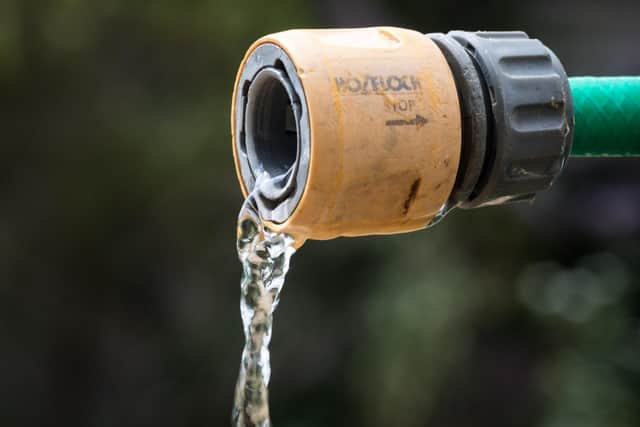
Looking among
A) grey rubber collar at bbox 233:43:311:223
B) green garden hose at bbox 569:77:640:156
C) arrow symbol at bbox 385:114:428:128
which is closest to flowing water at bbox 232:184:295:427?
grey rubber collar at bbox 233:43:311:223

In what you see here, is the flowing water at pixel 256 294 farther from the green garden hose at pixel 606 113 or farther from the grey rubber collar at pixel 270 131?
the green garden hose at pixel 606 113

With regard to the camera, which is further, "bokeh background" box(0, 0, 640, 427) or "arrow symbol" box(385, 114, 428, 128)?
"bokeh background" box(0, 0, 640, 427)

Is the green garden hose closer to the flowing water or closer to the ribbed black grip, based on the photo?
the ribbed black grip

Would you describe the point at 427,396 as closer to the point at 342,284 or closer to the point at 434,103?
the point at 342,284

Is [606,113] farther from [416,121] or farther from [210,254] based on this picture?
[210,254]

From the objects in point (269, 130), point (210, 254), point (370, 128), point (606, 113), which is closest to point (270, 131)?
point (269, 130)

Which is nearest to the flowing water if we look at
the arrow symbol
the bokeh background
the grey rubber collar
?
the grey rubber collar

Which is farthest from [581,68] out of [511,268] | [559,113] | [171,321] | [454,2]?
[559,113]

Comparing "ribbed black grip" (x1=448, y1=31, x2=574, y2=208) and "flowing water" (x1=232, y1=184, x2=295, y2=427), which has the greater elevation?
"ribbed black grip" (x1=448, y1=31, x2=574, y2=208)

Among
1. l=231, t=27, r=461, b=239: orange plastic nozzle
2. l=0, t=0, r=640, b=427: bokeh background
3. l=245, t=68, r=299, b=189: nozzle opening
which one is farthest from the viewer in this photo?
l=0, t=0, r=640, b=427: bokeh background

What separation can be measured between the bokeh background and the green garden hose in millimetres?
2591

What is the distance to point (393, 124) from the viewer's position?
0.92 metres

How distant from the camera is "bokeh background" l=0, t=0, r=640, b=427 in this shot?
376 cm

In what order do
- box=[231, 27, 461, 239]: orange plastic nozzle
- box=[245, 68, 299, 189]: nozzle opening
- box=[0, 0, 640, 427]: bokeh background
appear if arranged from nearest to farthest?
box=[231, 27, 461, 239]: orange plastic nozzle, box=[245, 68, 299, 189]: nozzle opening, box=[0, 0, 640, 427]: bokeh background
